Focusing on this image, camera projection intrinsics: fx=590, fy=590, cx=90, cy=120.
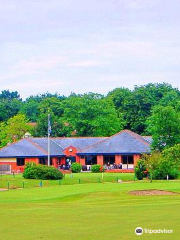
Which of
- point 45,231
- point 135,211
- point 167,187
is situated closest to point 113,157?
point 167,187

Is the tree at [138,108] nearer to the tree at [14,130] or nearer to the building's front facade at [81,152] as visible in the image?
the tree at [14,130]

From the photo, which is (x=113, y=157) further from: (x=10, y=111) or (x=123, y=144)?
(x=10, y=111)

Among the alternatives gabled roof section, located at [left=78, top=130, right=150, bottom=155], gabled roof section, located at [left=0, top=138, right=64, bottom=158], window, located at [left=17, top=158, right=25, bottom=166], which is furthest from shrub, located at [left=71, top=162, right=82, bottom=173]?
window, located at [left=17, top=158, right=25, bottom=166]

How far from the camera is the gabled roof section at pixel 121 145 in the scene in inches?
3740

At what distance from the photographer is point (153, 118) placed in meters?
86.1

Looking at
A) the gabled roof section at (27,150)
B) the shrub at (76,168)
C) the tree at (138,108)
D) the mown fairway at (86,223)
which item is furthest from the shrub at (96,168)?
the mown fairway at (86,223)

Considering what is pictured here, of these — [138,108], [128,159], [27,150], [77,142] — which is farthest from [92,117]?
[27,150]

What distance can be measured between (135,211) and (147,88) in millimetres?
122192

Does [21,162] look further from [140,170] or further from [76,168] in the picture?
[140,170]

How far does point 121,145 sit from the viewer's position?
96625 mm

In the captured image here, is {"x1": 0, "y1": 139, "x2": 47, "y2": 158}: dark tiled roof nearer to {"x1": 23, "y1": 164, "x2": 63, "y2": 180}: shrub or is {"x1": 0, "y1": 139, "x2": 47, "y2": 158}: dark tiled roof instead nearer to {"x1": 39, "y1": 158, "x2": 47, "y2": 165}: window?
{"x1": 39, "y1": 158, "x2": 47, "y2": 165}: window

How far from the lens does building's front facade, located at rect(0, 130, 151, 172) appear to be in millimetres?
93438

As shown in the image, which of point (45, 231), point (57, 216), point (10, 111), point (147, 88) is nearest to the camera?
point (45, 231)

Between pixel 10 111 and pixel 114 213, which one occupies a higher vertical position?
pixel 10 111
